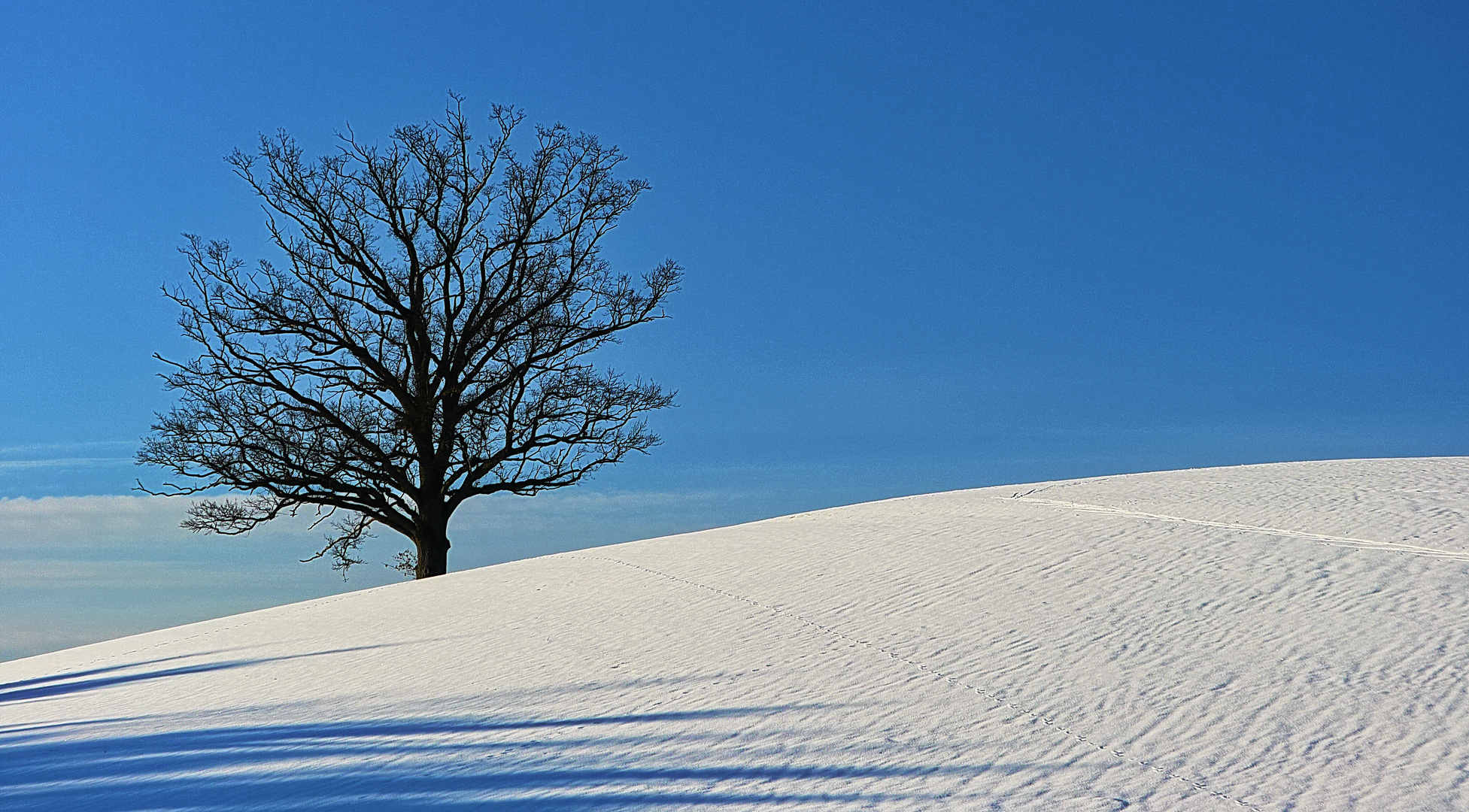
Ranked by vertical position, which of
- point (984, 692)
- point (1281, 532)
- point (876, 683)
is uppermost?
point (1281, 532)

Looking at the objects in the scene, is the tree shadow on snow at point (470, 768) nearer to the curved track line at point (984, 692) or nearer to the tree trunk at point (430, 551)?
the curved track line at point (984, 692)

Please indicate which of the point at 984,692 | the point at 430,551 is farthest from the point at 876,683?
the point at 430,551

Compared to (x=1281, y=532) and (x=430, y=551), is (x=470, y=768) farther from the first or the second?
(x=430, y=551)

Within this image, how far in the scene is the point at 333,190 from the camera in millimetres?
15766

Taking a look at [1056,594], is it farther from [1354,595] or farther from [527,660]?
[527,660]

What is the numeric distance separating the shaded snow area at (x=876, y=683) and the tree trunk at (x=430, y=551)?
466 centimetres

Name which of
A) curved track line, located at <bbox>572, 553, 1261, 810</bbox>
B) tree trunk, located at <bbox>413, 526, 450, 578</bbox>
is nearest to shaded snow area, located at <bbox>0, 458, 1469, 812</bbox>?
curved track line, located at <bbox>572, 553, 1261, 810</bbox>

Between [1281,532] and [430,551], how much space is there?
11062mm

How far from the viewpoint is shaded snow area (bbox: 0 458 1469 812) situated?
16.3 ft

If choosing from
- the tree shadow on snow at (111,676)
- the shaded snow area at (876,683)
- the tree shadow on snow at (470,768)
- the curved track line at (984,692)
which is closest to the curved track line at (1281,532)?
the shaded snow area at (876,683)

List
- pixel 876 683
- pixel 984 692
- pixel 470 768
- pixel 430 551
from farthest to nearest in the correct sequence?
1. pixel 430 551
2. pixel 876 683
3. pixel 984 692
4. pixel 470 768

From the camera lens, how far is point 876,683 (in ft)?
20.6

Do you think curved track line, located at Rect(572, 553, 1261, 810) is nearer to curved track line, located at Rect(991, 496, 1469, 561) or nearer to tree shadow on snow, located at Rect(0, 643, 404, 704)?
tree shadow on snow, located at Rect(0, 643, 404, 704)

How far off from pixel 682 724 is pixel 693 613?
8.67 ft
